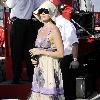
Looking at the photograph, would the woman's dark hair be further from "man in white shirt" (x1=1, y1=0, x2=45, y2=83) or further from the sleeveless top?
the sleeveless top

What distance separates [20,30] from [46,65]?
2.12m

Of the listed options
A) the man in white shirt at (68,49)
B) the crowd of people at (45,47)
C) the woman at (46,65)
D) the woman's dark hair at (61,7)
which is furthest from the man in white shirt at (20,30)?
the woman at (46,65)

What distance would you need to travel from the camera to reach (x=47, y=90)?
187 inches

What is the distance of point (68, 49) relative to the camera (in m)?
6.58

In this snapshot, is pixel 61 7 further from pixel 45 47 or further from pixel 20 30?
pixel 45 47

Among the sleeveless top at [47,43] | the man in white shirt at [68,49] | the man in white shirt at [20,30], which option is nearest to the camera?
the sleeveless top at [47,43]

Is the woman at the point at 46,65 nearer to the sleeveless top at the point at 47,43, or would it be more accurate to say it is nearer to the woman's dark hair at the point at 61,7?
the sleeveless top at the point at 47,43

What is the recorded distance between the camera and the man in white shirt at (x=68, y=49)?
21.2 feet

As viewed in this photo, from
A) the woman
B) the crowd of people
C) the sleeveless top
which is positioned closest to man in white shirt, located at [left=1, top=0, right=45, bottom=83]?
the crowd of people

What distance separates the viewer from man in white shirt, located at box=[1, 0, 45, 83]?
6746 mm

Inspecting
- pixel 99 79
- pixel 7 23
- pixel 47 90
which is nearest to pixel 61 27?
pixel 7 23

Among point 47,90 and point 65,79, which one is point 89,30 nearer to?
point 65,79

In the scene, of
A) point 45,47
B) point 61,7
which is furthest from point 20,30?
point 45,47

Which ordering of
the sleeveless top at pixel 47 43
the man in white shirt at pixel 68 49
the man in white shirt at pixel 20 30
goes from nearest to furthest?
the sleeveless top at pixel 47 43 → the man in white shirt at pixel 68 49 → the man in white shirt at pixel 20 30
